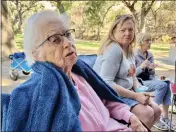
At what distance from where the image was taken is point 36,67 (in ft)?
3.69

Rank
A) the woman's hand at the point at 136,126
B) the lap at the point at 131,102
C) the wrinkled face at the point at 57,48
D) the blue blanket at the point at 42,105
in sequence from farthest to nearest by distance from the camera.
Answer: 1. the lap at the point at 131,102
2. the woman's hand at the point at 136,126
3. the wrinkled face at the point at 57,48
4. the blue blanket at the point at 42,105

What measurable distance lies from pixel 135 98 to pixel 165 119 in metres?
1.39

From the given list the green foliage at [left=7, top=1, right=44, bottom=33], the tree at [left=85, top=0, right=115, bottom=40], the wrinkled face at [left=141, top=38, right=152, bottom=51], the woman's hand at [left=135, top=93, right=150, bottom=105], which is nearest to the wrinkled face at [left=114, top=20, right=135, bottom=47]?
the woman's hand at [left=135, top=93, right=150, bottom=105]

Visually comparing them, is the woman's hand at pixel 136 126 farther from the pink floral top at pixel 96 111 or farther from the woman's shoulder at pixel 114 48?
the woman's shoulder at pixel 114 48

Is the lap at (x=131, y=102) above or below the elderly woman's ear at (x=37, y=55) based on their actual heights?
below

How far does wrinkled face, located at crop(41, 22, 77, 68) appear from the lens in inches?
45.9

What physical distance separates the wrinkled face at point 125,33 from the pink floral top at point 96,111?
548mm

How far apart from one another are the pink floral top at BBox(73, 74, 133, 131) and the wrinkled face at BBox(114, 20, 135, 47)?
55 cm

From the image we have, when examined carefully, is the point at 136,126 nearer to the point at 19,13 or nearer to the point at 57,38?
the point at 57,38

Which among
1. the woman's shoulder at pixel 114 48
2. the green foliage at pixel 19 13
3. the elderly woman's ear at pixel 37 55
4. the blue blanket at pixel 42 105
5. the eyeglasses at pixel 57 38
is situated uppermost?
the green foliage at pixel 19 13

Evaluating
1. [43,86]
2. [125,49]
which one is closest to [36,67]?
[43,86]

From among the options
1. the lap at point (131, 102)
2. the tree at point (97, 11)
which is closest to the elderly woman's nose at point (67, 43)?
the lap at point (131, 102)

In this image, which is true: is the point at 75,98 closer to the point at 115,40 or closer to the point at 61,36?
the point at 61,36

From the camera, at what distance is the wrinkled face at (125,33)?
1850 millimetres
